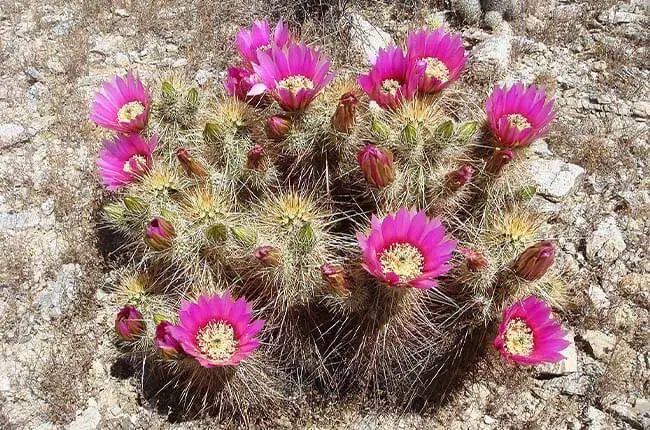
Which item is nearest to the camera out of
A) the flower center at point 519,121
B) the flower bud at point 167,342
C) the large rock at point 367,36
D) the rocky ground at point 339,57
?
the flower bud at point 167,342

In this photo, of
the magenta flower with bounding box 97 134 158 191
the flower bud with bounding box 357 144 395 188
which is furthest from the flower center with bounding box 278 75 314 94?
the magenta flower with bounding box 97 134 158 191

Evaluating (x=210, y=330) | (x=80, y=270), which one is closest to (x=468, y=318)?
(x=210, y=330)

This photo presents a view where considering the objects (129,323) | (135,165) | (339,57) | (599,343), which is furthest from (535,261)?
(339,57)

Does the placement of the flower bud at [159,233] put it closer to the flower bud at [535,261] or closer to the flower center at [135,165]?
the flower center at [135,165]

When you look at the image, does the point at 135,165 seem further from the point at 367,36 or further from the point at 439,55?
the point at 367,36

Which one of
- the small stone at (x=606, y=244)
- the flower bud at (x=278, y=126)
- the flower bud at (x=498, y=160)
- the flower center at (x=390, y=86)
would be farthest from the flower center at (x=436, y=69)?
the small stone at (x=606, y=244)

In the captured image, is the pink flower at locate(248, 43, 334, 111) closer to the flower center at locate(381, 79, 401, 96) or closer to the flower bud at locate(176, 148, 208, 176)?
the flower center at locate(381, 79, 401, 96)
